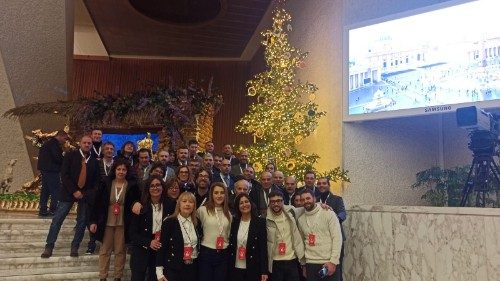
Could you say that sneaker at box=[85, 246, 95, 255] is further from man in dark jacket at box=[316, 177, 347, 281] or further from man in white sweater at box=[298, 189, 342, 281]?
man in dark jacket at box=[316, 177, 347, 281]

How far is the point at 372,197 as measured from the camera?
7.89m

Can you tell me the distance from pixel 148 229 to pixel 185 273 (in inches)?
23.6

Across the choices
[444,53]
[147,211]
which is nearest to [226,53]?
[444,53]

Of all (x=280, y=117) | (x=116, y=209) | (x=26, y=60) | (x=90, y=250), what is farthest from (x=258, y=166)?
(x=26, y=60)

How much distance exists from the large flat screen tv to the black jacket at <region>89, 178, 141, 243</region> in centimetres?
439

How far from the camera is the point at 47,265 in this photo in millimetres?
4773

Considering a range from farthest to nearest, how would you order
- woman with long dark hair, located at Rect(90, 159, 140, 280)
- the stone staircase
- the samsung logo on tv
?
the samsung logo on tv → the stone staircase → woman with long dark hair, located at Rect(90, 159, 140, 280)

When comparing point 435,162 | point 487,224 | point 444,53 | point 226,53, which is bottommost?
point 487,224

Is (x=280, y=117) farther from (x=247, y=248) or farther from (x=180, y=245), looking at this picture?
(x=180, y=245)

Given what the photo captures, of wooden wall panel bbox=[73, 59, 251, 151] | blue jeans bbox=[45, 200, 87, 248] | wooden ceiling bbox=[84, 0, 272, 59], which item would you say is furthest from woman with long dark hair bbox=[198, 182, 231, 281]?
wooden wall panel bbox=[73, 59, 251, 151]

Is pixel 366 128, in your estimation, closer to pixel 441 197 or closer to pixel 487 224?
pixel 441 197

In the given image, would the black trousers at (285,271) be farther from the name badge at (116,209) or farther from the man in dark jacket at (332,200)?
the name badge at (116,209)

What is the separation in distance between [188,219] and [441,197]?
187 inches

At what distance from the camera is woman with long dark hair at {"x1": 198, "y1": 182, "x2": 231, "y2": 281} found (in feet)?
12.4
